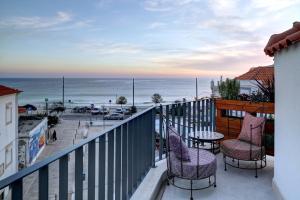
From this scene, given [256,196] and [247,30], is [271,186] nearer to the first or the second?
[256,196]

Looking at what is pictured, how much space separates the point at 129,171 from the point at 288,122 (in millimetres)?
1522

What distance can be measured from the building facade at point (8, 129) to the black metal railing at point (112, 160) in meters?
11.5

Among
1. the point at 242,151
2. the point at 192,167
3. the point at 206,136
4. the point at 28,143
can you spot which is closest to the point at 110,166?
the point at 192,167

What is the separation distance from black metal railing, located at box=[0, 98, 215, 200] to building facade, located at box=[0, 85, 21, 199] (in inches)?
453

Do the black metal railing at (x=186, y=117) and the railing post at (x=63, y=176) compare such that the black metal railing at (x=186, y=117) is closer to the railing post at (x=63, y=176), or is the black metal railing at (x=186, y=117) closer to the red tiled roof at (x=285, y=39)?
the red tiled roof at (x=285, y=39)

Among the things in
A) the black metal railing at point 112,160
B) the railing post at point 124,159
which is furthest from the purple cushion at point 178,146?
the railing post at point 124,159

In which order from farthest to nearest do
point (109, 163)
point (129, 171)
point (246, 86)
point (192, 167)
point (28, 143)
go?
point (28, 143) < point (246, 86) < point (192, 167) < point (129, 171) < point (109, 163)

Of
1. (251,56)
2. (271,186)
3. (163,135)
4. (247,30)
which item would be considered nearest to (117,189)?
(163,135)

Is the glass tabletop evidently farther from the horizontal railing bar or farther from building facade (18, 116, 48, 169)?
building facade (18, 116, 48, 169)

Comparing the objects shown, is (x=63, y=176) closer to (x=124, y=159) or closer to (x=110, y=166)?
(x=110, y=166)

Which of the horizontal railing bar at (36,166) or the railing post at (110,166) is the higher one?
the horizontal railing bar at (36,166)

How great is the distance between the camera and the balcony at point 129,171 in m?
1.20

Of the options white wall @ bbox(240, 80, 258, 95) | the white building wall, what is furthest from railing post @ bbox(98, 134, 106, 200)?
the white building wall

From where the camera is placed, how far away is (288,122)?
245 centimetres
